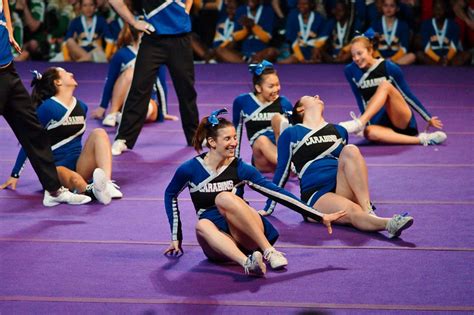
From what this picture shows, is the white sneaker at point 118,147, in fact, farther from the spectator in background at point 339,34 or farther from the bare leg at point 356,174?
the spectator in background at point 339,34

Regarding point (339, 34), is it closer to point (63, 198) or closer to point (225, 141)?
point (63, 198)

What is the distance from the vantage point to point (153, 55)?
7.23 metres

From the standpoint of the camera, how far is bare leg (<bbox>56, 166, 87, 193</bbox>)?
6035 mm

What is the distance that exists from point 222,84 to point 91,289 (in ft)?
19.2

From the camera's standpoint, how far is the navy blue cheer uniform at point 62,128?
241 inches

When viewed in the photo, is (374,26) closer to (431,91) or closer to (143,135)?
(431,91)

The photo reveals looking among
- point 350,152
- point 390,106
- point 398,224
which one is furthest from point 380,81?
point 398,224

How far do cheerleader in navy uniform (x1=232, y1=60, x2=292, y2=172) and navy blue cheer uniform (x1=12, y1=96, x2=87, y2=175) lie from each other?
1070 millimetres

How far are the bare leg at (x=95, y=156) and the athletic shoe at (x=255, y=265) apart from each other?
6.07ft

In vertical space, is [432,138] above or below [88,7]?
above

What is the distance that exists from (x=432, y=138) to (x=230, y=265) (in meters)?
3.19

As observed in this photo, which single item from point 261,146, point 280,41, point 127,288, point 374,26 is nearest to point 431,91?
point 374,26

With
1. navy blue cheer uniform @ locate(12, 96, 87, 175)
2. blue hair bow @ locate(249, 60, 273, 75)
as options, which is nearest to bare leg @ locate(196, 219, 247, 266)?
navy blue cheer uniform @ locate(12, 96, 87, 175)

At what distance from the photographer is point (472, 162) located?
6.83 meters
